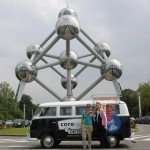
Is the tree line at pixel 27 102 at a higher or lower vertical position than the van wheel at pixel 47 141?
higher

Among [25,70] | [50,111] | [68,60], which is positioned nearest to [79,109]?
[50,111]

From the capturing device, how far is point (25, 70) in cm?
3384

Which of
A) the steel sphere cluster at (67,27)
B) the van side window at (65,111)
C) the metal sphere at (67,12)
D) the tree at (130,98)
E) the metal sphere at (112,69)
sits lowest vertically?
the van side window at (65,111)

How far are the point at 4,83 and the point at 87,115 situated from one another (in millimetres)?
54625

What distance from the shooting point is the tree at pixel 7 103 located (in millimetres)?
57950

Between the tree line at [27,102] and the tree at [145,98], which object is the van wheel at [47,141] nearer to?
the tree line at [27,102]

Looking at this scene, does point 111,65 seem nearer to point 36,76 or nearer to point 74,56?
point 74,56

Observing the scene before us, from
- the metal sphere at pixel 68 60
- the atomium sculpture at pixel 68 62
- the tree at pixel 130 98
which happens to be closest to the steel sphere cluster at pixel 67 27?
the atomium sculpture at pixel 68 62

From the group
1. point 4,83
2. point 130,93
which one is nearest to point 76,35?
point 4,83

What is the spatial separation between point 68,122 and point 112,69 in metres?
17.8

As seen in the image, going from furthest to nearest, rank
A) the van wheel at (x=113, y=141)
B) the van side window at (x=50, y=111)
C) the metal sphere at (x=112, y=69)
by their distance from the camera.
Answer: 1. the metal sphere at (x=112, y=69)
2. the van side window at (x=50, y=111)
3. the van wheel at (x=113, y=141)

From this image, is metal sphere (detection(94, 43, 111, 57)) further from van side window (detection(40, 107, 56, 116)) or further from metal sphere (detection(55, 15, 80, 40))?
van side window (detection(40, 107, 56, 116))

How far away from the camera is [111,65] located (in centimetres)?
3378

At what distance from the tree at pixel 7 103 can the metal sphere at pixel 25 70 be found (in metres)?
22.5
